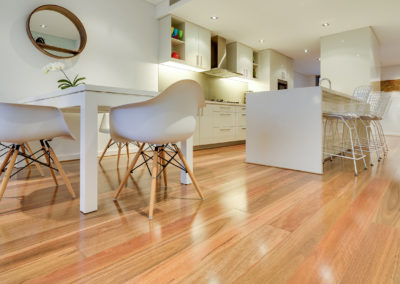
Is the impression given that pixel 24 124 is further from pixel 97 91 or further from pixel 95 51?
pixel 95 51

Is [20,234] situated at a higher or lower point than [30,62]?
lower

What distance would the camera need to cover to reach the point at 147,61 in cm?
380

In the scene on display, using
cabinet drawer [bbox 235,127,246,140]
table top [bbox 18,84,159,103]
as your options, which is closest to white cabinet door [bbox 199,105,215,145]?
cabinet drawer [bbox 235,127,246,140]

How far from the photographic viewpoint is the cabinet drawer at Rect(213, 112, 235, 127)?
4208mm

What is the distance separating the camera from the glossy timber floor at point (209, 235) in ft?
2.45

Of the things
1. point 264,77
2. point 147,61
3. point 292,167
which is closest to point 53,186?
point 292,167

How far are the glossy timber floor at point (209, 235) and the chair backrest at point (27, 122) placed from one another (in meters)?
0.41

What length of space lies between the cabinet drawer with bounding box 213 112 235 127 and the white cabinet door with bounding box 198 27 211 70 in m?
0.95

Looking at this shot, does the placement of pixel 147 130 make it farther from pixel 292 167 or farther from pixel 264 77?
pixel 264 77

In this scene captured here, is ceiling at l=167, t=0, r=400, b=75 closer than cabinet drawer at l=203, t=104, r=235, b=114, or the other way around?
→ ceiling at l=167, t=0, r=400, b=75

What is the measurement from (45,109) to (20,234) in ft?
2.26

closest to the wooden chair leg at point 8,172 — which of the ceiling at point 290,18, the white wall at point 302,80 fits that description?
the ceiling at point 290,18

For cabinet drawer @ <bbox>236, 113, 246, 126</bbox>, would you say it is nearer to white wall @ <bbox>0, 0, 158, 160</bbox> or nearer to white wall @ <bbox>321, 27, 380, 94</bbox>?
white wall @ <bbox>0, 0, 158, 160</bbox>

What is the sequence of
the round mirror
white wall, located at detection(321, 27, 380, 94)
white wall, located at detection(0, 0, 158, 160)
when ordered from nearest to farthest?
white wall, located at detection(0, 0, 158, 160), the round mirror, white wall, located at detection(321, 27, 380, 94)
